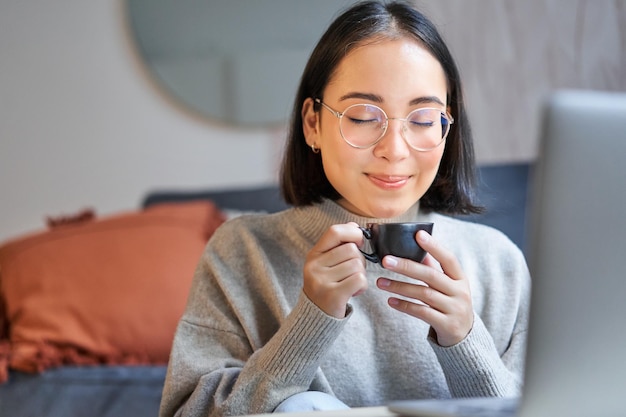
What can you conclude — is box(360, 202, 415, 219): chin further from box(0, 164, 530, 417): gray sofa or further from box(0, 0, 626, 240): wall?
box(0, 0, 626, 240): wall

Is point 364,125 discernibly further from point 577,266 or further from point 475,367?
point 577,266

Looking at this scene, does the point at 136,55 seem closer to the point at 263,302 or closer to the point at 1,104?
the point at 1,104

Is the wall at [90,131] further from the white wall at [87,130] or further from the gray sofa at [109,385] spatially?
the gray sofa at [109,385]

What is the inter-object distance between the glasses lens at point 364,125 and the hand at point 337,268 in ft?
0.52

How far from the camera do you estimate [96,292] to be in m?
2.22

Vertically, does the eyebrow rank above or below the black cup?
above

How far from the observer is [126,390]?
202cm

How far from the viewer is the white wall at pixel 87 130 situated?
10.3 ft

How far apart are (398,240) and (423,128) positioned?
217mm

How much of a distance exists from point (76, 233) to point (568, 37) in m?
1.74

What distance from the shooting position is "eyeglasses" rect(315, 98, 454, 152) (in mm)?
1163

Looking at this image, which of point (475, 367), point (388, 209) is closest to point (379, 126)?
point (388, 209)

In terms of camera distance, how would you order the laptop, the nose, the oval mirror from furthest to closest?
the oval mirror
the nose
the laptop

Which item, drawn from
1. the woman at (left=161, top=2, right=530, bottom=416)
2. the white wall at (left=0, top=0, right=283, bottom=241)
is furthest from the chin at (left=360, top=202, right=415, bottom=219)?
the white wall at (left=0, top=0, right=283, bottom=241)
